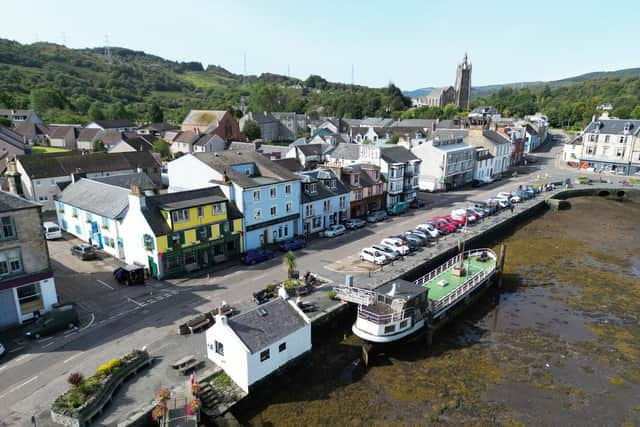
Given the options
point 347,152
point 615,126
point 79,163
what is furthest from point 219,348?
point 615,126

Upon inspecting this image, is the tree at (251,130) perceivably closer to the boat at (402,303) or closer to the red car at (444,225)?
the red car at (444,225)

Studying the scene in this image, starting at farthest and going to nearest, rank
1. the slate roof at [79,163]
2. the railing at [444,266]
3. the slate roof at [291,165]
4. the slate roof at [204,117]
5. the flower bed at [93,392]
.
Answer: the slate roof at [204,117] → the slate roof at [291,165] → the slate roof at [79,163] → the railing at [444,266] → the flower bed at [93,392]

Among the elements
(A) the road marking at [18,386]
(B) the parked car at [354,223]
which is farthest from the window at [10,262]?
(B) the parked car at [354,223]

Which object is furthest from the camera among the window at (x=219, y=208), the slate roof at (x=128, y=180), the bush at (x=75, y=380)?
the slate roof at (x=128, y=180)

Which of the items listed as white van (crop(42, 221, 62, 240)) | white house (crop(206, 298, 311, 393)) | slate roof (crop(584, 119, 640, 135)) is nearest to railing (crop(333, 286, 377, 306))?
white house (crop(206, 298, 311, 393))

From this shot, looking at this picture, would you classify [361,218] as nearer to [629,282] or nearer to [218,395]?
[629,282]

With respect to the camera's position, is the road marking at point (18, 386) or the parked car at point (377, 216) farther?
the parked car at point (377, 216)

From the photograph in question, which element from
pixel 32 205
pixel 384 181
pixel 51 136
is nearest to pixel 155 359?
pixel 32 205
